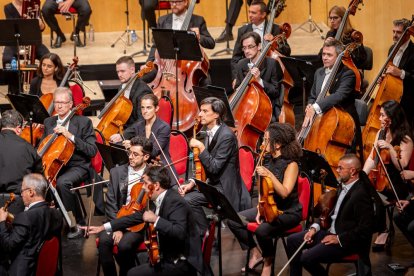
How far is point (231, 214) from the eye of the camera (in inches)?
244

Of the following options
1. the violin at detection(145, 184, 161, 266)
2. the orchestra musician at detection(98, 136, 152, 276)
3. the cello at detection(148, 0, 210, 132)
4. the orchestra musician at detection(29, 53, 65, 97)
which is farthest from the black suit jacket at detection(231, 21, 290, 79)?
the violin at detection(145, 184, 161, 266)

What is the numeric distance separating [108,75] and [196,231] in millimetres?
5379

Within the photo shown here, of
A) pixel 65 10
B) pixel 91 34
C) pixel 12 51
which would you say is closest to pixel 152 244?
pixel 12 51

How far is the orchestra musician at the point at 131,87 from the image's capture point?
28.6ft

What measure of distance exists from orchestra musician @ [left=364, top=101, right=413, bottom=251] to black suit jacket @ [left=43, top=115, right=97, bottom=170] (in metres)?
2.35

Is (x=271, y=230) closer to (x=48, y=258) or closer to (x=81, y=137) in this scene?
(x=48, y=258)

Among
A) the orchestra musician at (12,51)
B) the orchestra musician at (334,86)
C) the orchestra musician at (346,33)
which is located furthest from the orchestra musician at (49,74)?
the orchestra musician at (346,33)

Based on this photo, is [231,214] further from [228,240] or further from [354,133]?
[354,133]

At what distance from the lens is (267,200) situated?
652 centimetres

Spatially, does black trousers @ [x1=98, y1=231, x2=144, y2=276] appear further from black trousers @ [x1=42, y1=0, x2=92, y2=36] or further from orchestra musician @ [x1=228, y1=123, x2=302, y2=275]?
black trousers @ [x1=42, y1=0, x2=92, y2=36]

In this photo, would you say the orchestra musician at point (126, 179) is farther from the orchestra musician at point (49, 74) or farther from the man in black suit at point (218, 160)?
the orchestra musician at point (49, 74)

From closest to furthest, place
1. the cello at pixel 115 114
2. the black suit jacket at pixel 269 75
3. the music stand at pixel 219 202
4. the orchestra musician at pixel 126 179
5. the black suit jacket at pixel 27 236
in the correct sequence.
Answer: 1. the music stand at pixel 219 202
2. the black suit jacket at pixel 27 236
3. the orchestra musician at pixel 126 179
4. the cello at pixel 115 114
5. the black suit jacket at pixel 269 75

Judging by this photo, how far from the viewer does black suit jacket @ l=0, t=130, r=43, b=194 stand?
23.4 feet

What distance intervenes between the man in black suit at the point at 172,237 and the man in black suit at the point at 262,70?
2622 millimetres
